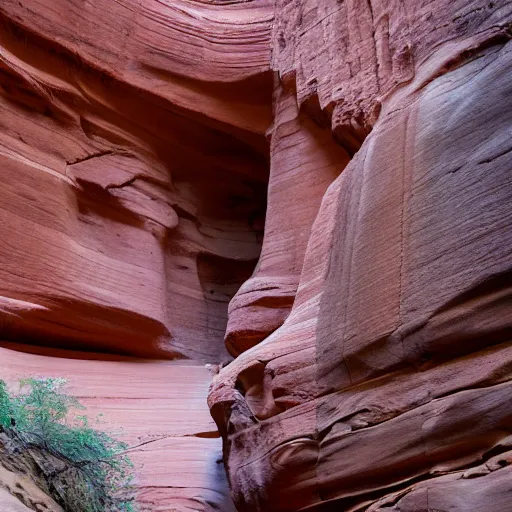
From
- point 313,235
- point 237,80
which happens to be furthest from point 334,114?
point 237,80

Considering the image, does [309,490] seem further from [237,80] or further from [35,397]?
[237,80]

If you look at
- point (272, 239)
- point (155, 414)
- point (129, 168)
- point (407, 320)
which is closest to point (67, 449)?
point (155, 414)

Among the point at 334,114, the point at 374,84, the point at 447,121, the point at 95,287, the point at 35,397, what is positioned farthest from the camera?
the point at 95,287

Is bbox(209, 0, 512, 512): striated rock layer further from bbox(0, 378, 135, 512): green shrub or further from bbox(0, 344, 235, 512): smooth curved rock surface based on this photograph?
bbox(0, 378, 135, 512): green shrub

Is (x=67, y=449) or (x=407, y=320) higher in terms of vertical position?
(x=67, y=449)

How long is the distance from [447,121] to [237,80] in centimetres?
379

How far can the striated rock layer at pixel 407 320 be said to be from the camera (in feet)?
12.1

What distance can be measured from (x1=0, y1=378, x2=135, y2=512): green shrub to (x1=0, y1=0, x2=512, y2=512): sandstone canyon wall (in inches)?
10.9

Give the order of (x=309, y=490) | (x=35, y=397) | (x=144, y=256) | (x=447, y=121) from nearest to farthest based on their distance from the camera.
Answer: (x=309, y=490), (x=447, y=121), (x=35, y=397), (x=144, y=256)

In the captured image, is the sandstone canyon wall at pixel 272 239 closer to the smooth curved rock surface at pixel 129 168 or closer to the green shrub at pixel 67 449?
the smooth curved rock surface at pixel 129 168

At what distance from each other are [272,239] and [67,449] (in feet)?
8.76

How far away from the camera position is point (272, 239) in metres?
6.99

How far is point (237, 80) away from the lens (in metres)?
8.02

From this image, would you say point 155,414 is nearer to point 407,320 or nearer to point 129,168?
point 129,168
